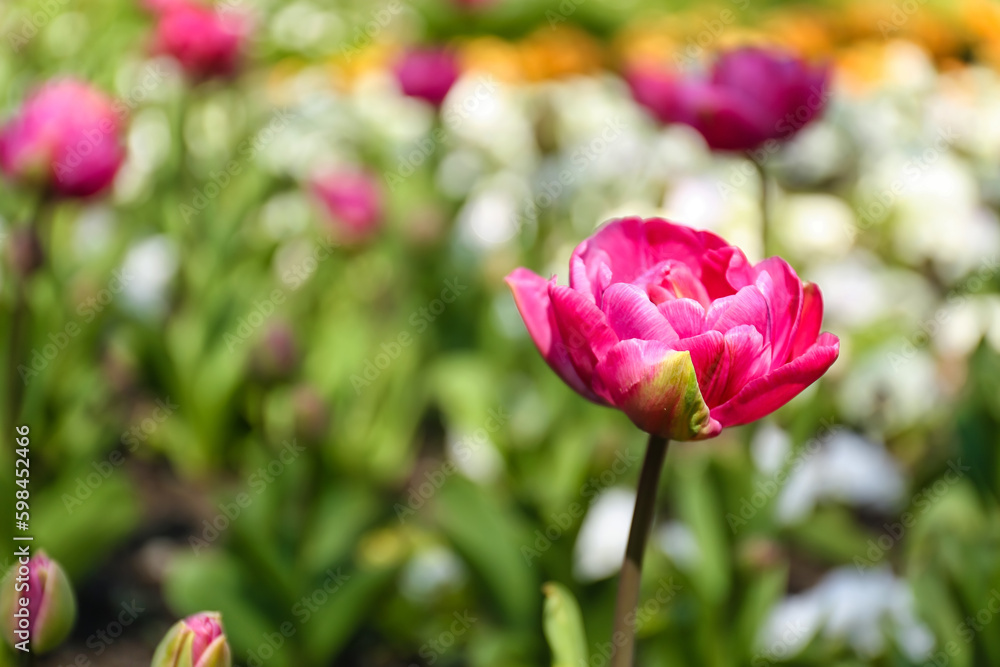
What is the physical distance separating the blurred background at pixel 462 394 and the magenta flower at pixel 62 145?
2.3 inches

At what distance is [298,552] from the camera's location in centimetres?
140

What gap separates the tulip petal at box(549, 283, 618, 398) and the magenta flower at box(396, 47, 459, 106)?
1768mm

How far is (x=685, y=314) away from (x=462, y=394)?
1.33 meters

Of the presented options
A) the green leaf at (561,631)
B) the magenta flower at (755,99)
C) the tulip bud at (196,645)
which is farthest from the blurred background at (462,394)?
the tulip bud at (196,645)

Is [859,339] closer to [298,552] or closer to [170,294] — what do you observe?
[298,552]

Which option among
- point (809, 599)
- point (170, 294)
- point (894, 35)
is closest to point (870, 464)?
point (809, 599)

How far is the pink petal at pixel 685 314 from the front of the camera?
2.30 feet

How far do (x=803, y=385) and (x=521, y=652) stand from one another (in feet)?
2.45

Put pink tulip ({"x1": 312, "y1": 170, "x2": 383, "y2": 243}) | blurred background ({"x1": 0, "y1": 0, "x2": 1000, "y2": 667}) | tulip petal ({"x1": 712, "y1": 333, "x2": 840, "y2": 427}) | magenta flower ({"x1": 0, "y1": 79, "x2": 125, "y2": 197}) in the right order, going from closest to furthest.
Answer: tulip petal ({"x1": 712, "y1": 333, "x2": 840, "y2": 427}) < blurred background ({"x1": 0, "y1": 0, "x2": 1000, "y2": 667}) < magenta flower ({"x1": 0, "y1": 79, "x2": 125, "y2": 197}) < pink tulip ({"x1": 312, "y1": 170, "x2": 383, "y2": 243})

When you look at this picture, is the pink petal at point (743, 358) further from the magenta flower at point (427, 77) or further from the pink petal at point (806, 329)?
the magenta flower at point (427, 77)

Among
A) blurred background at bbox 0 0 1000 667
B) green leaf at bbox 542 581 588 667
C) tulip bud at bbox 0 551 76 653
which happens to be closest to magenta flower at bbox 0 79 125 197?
blurred background at bbox 0 0 1000 667

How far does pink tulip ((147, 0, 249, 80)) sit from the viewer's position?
2342mm

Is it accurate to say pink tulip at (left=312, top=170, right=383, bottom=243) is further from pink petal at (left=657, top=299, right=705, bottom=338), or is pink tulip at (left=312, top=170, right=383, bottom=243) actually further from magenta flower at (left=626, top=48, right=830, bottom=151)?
pink petal at (left=657, top=299, right=705, bottom=338)

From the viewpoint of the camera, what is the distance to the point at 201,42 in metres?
2.34
